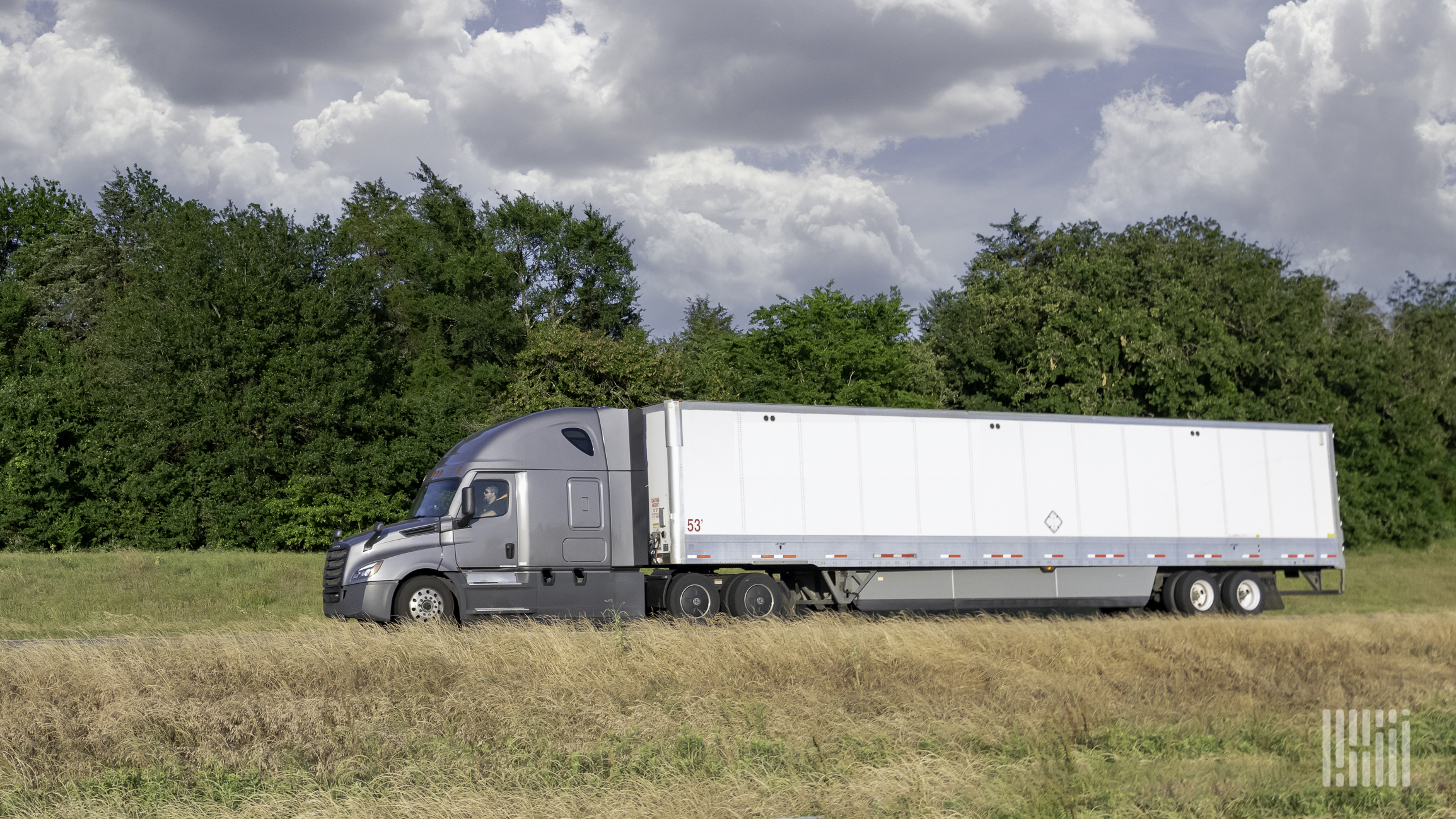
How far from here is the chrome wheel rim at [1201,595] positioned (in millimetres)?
20969

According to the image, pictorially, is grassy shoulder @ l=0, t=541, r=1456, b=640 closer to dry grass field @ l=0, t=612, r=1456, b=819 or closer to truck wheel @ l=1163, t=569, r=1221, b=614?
truck wheel @ l=1163, t=569, r=1221, b=614

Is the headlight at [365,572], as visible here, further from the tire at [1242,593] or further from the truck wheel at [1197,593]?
the tire at [1242,593]

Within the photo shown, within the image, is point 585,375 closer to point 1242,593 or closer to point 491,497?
point 491,497

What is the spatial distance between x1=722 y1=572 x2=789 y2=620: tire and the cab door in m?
3.03

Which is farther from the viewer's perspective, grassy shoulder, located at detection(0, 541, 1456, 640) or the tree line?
the tree line

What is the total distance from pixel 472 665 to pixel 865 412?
9344 mm

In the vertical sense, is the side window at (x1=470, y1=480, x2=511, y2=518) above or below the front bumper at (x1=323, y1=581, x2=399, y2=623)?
above

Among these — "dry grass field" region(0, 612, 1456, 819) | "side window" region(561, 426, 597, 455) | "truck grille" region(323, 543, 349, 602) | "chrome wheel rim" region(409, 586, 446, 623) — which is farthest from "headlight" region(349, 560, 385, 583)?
"side window" region(561, 426, 597, 455)

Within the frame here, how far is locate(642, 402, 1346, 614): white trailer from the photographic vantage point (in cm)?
1750

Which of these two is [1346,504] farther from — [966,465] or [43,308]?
[43,308]

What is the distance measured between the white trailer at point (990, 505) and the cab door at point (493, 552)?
6.85ft

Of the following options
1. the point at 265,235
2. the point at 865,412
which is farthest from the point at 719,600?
the point at 265,235

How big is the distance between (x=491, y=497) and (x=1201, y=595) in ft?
43.5

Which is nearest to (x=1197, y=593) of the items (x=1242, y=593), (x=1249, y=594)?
(x=1242, y=593)
